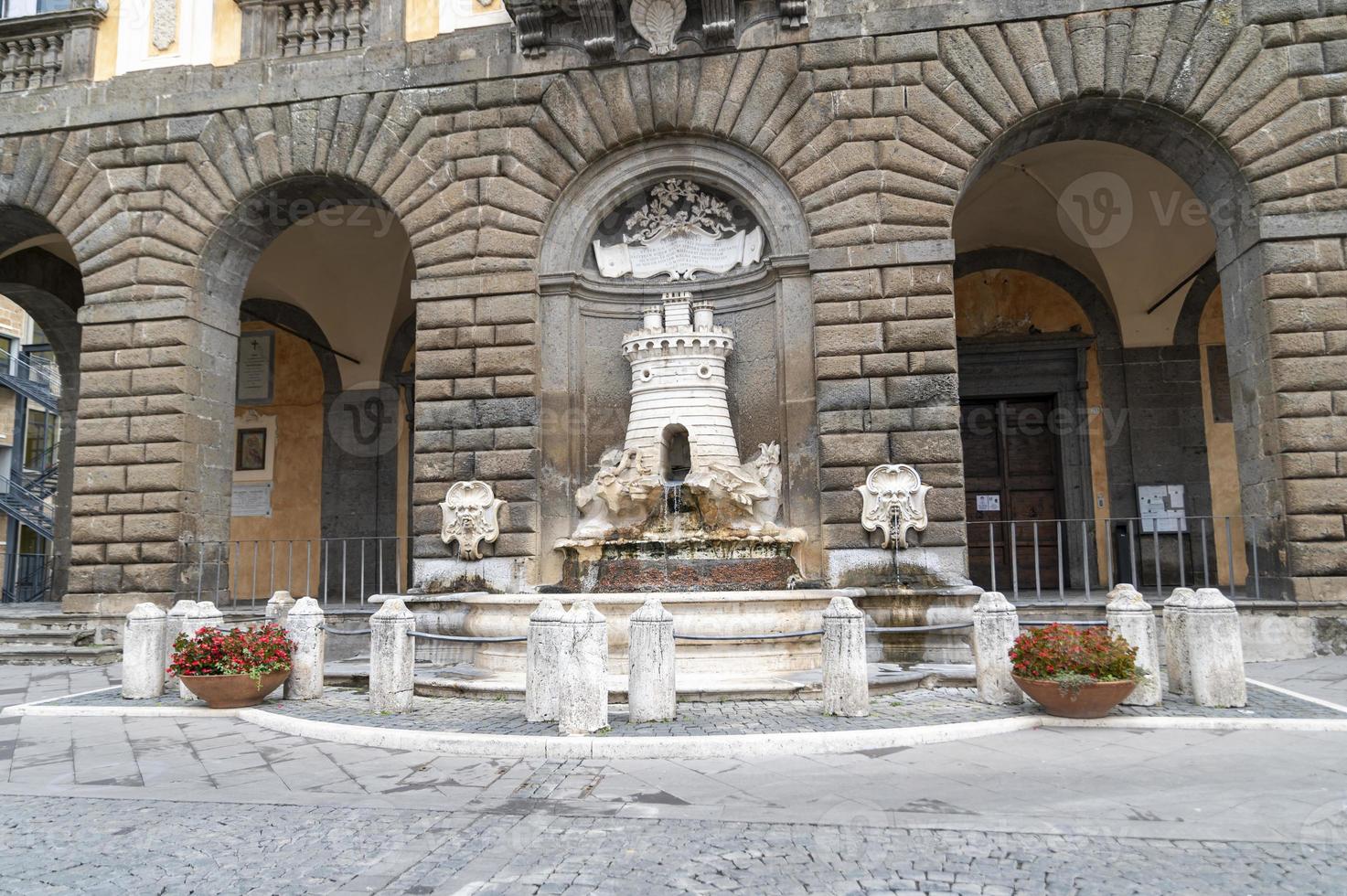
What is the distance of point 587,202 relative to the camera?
467 inches

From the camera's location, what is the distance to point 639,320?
1218 cm

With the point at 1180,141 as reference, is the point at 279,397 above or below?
below

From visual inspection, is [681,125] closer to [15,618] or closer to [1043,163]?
[1043,163]

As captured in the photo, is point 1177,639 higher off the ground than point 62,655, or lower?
higher

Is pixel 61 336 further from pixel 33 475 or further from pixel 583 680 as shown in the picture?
pixel 583 680

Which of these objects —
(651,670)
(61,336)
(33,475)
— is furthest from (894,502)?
(33,475)

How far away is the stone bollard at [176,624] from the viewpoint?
8828 millimetres

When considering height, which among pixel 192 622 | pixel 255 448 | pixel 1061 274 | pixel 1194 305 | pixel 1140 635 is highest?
pixel 1061 274

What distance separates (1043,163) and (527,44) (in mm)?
7321

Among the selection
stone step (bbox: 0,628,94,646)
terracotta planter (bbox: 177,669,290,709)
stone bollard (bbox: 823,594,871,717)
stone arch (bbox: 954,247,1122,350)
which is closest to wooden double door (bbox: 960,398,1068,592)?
stone arch (bbox: 954,247,1122,350)

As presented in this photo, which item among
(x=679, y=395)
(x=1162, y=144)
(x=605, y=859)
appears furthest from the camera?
(x=679, y=395)

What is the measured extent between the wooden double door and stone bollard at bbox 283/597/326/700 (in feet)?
33.4

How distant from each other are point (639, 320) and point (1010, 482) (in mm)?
6945

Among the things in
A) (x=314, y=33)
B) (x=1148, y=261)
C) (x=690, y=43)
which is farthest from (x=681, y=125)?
(x=1148, y=261)
